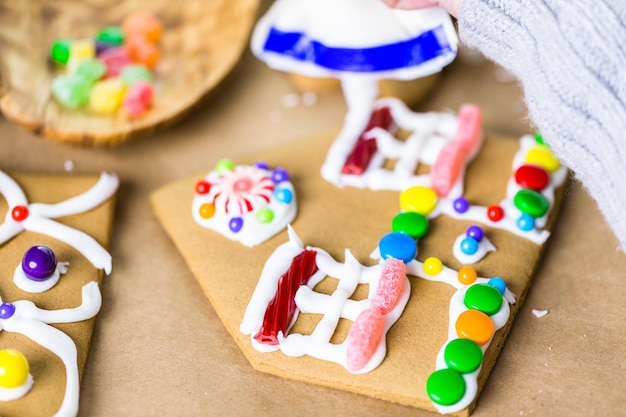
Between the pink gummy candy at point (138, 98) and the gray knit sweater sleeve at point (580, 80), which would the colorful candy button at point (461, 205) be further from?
the pink gummy candy at point (138, 98)

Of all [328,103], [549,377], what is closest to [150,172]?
[328,103]

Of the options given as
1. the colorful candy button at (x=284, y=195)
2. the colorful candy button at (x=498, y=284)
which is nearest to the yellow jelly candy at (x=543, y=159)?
the colorful candy button at (x=498, y=284)

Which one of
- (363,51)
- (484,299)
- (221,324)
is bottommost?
(221,324)

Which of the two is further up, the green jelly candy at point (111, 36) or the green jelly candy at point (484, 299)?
the green jelly candy at point (484, 299)

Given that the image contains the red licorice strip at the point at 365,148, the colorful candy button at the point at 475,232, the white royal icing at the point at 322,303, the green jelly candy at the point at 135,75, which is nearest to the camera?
the white royal icing at the point at 322,303

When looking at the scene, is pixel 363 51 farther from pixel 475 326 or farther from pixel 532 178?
→ pixel 475 326

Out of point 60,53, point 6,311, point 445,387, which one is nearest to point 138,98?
point 60,53

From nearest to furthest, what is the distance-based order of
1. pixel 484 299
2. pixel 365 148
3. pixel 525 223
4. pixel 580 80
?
1. pixel 580 80
2. pixel 484 299
3. pixel 525 223
4. pixel 365 148
